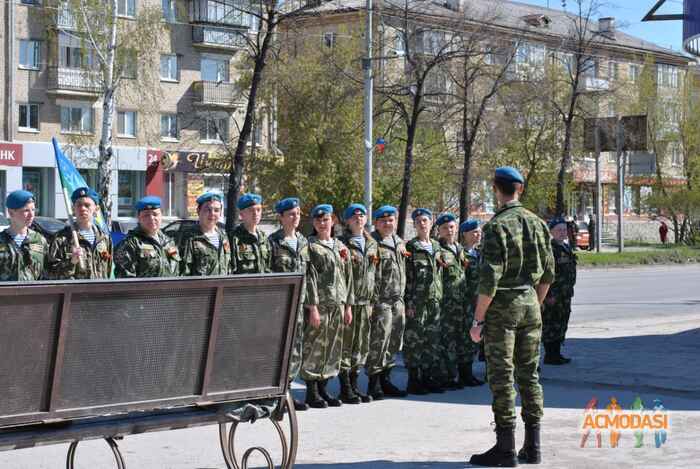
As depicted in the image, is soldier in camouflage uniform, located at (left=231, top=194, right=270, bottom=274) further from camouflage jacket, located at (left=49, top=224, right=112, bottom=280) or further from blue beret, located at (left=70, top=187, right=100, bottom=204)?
blue beret, located at (left=70, top=187, right=100, bottom=204)

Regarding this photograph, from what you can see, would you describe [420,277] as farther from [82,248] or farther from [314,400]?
[82,248]

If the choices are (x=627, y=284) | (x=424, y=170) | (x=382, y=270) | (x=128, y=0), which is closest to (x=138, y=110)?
(x=128, y=0)

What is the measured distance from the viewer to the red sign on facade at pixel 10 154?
47000mm

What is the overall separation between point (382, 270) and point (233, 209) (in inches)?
842

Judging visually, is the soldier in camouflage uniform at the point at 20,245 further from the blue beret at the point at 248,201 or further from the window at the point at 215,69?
the window at the point at 215,69

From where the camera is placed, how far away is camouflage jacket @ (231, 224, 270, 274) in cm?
951

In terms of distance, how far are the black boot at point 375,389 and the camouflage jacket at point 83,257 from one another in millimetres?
2939

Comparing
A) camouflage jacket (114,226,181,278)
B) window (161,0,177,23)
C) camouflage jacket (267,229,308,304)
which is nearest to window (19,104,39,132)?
window (161,0,177,23)

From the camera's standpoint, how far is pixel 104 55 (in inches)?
1604

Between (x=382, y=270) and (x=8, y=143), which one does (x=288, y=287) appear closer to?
(x=382, y=270)

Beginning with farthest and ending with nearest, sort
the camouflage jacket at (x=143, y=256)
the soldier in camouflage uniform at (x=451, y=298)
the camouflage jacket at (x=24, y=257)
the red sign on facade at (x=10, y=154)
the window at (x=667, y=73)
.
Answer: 1. the window at (x=667, y=73)
2. the red sign on facade at (x=10, y=154)
3. the soldier in camouflage uniform at (x=451, y=298)
4. the camouflage jacket at (x=143, y=256)
5. the camouflage jacket at (x=24, y=257)

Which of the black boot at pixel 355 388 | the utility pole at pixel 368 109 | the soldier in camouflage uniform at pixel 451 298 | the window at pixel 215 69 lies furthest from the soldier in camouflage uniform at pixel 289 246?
the window at pixel 215 69

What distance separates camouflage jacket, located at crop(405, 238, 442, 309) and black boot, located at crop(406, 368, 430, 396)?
2.13ft

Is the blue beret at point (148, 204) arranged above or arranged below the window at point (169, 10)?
below
